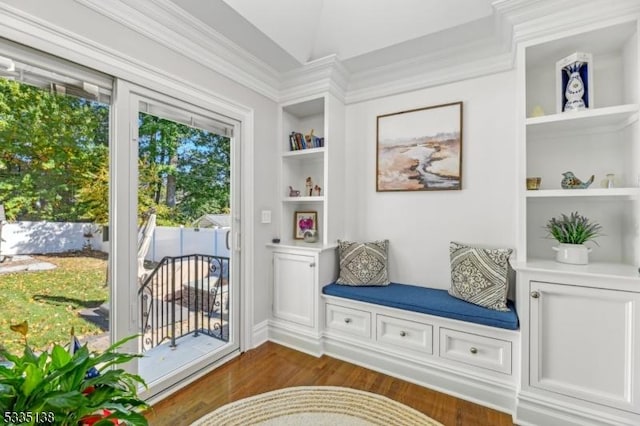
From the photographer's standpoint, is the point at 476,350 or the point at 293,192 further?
the point at 293,192

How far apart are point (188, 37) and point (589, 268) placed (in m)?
2.99

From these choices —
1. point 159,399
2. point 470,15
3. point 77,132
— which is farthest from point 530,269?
→ point 77,132

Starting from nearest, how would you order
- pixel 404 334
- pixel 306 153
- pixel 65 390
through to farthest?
pixel 65 390 → pixel 404 334 → pixel 306 153

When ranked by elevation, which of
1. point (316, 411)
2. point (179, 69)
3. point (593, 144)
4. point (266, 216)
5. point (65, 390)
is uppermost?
point (179, 69)

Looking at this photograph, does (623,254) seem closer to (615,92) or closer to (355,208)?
(615,92)

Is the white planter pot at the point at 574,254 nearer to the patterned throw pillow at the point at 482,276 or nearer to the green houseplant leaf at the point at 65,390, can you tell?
the patterned throw pillow at the point at 482,276

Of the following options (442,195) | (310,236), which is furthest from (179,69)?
(442,195)

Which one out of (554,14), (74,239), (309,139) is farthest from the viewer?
(309,139)

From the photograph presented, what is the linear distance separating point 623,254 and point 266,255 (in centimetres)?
266

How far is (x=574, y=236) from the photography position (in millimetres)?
1823

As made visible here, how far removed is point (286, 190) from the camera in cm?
299

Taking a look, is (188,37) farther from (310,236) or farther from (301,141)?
(310,236)

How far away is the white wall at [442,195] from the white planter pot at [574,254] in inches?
15.6

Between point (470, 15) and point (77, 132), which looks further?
point (470, 15)
